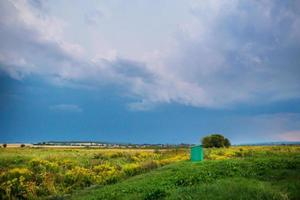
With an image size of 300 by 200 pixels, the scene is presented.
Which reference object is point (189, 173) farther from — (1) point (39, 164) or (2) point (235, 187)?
(1) point (39, 164)

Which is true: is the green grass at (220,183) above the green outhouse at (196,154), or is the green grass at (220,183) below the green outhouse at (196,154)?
below

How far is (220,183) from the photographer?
1991 centimetres

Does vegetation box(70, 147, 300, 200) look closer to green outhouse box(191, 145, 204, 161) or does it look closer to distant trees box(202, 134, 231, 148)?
green outhouse box(191, 145, 204, 161)

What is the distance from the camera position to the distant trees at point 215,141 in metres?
81.3

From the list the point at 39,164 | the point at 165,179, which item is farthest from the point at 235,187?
the point at 39,164

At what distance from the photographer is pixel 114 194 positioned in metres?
20.5

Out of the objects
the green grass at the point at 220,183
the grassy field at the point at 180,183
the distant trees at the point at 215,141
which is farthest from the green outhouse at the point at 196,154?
the distant trees at the point at 215,141

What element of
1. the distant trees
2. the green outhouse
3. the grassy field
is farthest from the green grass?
the distant trees

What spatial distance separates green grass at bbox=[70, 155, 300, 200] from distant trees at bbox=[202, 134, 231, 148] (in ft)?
180

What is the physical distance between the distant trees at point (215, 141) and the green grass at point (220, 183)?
54.8 m

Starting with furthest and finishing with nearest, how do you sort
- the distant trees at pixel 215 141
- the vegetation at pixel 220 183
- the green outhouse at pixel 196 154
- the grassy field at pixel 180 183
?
the distant trees at pixel 215 141 < the green outhouse at pixel 196 154 < the grassy field at pixel 180 183 < the vegetation at pixel 220 183

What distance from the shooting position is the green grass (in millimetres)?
17562

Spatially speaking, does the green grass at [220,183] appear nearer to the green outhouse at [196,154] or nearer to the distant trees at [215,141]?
the green outhouse at [196,154]

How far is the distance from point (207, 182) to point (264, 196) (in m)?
4.82
